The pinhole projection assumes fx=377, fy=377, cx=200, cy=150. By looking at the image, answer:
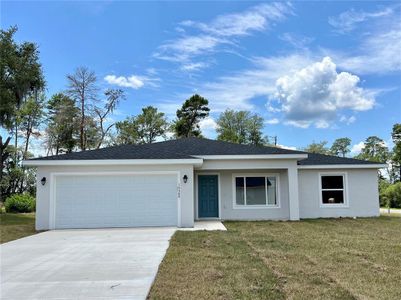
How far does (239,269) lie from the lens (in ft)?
21.1

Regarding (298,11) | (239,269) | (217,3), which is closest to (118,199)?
(239,269)

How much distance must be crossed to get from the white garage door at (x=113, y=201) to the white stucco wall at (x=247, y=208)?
2.82 meters

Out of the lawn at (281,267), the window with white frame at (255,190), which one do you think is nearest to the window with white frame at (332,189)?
the window with white frame at (255,190)

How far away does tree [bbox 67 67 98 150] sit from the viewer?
34.3 meters

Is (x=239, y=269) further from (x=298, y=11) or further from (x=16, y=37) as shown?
(x=16, y=37)

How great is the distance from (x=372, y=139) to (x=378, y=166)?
40.2m

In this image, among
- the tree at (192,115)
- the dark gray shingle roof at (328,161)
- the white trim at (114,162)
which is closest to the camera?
the white trim at (114,162)

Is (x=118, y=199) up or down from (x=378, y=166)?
down

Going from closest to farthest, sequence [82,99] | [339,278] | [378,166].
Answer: [339,278]
[378,166]
[82,99]

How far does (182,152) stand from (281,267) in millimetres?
10432

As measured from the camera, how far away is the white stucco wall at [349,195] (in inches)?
655

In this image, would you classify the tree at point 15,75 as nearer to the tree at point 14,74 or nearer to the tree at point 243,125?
the tree at point 14,74

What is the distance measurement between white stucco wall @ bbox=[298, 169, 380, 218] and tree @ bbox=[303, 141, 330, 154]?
38.5m

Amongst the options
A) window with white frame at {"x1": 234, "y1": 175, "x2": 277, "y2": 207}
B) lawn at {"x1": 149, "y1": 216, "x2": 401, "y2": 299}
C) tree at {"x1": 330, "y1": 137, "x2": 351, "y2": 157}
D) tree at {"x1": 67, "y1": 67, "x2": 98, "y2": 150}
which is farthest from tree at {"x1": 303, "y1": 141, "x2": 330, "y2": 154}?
lawn at {"x1": 149, "y1": 216, "x2": 401, "y2": 299}
